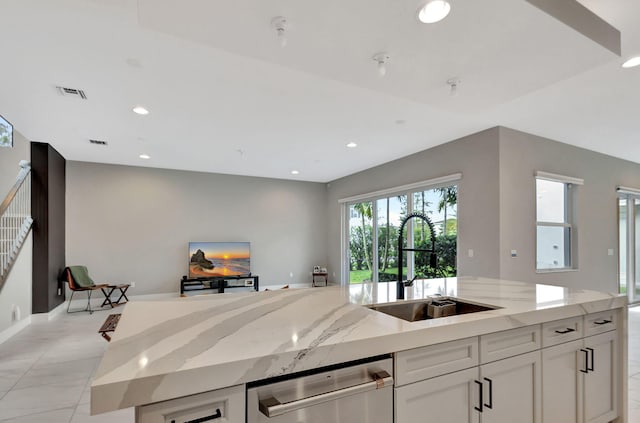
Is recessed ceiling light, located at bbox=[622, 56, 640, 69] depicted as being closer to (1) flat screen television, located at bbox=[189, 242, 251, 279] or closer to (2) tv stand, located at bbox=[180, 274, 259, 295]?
(2) tv stand, located at bbox=[180, 274, 259, 295]

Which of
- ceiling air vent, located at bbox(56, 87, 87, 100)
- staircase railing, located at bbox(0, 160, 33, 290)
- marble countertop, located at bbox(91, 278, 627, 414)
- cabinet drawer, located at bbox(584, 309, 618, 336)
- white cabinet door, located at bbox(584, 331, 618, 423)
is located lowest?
white cabinet door, located at bbox(584, 331, 618, 423)

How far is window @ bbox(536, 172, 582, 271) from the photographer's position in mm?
5055

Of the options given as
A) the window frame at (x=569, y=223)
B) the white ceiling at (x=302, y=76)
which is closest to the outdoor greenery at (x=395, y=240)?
the white ceiling at (x=302, y=76)

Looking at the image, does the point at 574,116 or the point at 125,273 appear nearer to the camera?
the point at 574,116

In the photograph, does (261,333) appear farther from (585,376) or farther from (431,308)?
(585,376)

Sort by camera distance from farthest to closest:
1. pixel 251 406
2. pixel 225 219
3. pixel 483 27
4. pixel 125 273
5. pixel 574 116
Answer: pixel 225 219
pixel 125 273
pixel 574 116
pixel 483 27
pixel 251 406

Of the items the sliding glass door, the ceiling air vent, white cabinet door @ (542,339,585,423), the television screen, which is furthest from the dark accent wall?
the sliding glass door

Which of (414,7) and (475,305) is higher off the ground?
(414,7)

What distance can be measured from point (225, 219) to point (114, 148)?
2.81 metres

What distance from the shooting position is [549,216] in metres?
5.21

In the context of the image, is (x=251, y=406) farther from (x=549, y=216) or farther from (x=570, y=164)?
(x=570, y=164)

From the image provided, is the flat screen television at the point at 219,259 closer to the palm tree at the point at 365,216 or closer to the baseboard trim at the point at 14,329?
the palm tree at the point at 365,216

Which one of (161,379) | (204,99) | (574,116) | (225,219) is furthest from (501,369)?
(225,219)

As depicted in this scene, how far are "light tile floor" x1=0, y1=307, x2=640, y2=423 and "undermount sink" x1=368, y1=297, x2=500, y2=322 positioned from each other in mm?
1769
